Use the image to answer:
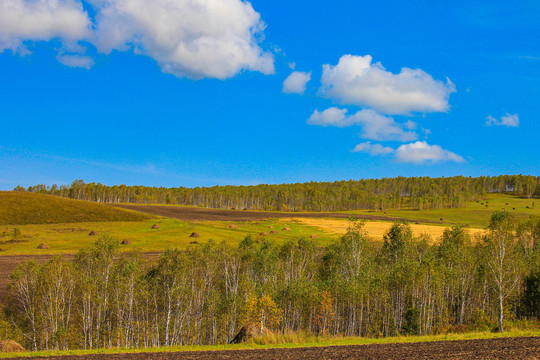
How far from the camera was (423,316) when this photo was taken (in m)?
60.8

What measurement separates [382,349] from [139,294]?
44118 millimetres

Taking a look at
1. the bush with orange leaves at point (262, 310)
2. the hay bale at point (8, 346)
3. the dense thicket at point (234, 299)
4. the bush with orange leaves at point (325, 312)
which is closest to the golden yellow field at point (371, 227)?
the dense thicket at point (234, 299)

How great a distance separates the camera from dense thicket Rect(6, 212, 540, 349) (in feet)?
182

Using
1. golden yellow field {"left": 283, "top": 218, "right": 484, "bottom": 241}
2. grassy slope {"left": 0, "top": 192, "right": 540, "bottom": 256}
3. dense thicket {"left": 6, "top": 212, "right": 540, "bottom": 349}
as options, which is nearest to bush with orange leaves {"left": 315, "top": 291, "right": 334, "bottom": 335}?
dense thicket {"left": 6, "top": 212, "right": 540, "bottom": 349}

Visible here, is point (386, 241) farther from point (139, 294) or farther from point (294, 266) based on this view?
point (139, 294)

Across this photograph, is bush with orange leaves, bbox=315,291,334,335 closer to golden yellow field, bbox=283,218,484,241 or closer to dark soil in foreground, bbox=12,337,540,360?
dark soil in foreground, bbox=12,337,540,360

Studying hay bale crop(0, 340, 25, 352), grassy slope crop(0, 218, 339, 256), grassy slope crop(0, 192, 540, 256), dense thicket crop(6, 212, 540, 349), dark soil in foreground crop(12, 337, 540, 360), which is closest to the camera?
dark soil in foreground crop(12, 337, 540, 360)

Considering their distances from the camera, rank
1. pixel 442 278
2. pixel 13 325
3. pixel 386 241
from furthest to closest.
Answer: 1. pixel 386 241
2. pixel 442 278
3. pixel 13 325

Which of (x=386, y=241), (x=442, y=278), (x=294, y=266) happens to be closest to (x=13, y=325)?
(x=294, y=266)

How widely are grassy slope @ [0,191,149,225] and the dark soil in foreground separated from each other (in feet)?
404

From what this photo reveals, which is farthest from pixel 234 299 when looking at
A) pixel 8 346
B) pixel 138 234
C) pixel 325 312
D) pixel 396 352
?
pixel 138 234

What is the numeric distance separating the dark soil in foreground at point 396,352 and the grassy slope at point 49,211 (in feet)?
404

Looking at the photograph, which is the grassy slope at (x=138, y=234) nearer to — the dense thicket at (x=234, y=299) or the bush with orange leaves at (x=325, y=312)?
the dense thicket at (x=234, y=299)

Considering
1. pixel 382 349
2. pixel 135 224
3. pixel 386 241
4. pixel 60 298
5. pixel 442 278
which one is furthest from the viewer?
pixel 135 224
